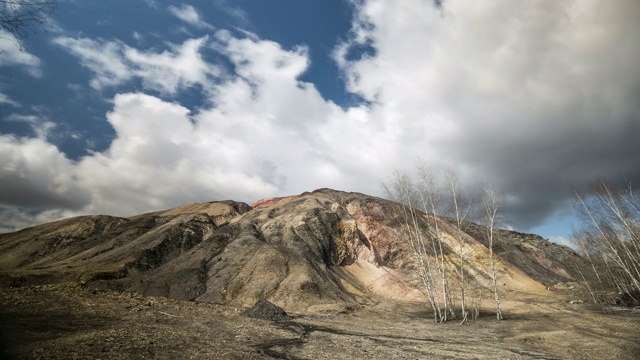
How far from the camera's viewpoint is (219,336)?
12.7 meters

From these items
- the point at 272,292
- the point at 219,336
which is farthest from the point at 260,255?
the point at 219,336

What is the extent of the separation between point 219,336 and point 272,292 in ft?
64.2

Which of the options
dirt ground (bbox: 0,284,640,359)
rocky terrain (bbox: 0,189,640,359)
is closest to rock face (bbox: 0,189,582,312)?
rocky terrain (bbox: 0,189,640,359)

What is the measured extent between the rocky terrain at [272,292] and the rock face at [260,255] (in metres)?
0.23

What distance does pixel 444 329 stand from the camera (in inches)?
802

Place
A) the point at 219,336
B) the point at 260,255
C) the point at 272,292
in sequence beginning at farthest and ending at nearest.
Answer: the point at 260,255 → the point at 272,292 → the point at 219,336

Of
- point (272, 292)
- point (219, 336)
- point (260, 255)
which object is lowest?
point (219, 336)

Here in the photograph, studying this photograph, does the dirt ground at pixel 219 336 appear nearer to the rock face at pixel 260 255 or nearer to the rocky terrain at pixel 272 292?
the rocky terrain at pixel 272 292

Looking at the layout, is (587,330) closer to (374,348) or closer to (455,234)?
(374,348)

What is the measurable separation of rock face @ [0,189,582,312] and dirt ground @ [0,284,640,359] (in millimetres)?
7310

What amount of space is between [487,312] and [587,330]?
32.1ft

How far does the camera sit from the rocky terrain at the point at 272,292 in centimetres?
1175

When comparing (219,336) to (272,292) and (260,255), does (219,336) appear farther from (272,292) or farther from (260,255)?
(260,255)

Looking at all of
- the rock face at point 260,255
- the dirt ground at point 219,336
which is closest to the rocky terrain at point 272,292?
the dirt ground at point 219,336
